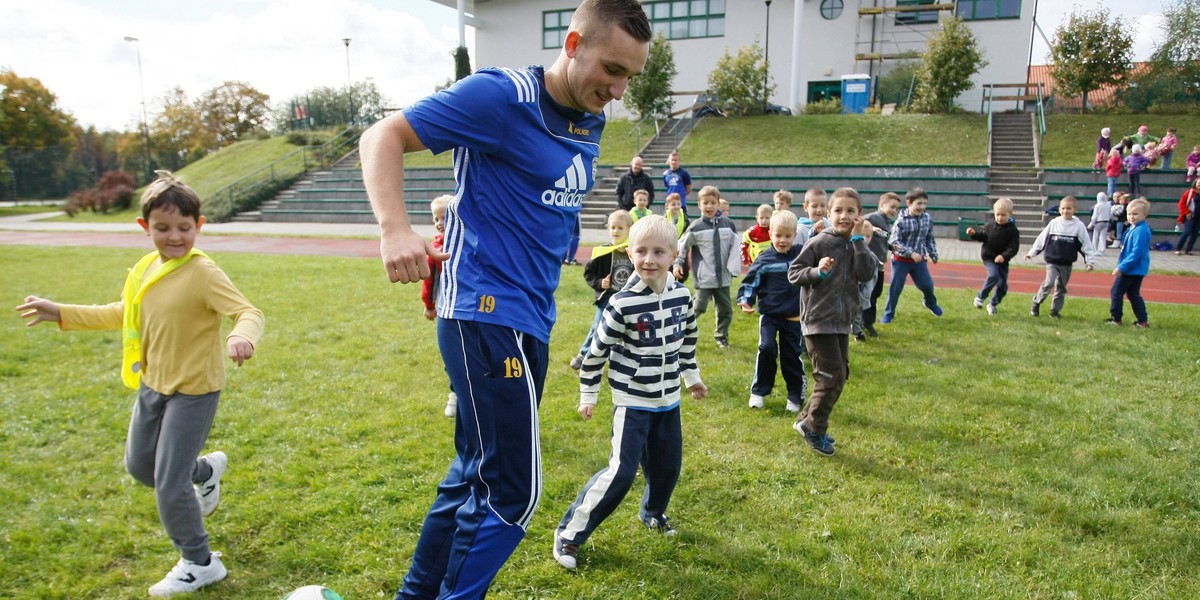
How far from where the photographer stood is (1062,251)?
9.63 m

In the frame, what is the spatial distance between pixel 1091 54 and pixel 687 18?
1831 cm

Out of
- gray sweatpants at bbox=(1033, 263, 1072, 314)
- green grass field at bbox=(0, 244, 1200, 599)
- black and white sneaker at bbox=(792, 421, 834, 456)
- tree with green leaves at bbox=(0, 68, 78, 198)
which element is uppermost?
tree with green leaves at bbox=(0, 68, 78, 198)

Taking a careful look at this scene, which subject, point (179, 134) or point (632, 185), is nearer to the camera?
point (632, 185)

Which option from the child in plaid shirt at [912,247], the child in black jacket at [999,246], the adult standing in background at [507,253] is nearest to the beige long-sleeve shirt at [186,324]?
the adult standing in background at [507,253]

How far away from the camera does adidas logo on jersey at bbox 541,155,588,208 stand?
2.37 metres

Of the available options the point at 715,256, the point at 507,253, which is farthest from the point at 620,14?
the point at 715,256

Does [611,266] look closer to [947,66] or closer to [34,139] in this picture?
[947,66]

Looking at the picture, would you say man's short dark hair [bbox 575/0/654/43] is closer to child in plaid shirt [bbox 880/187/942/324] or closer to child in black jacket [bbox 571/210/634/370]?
child in black jacket [bbox 571/210/634/370]

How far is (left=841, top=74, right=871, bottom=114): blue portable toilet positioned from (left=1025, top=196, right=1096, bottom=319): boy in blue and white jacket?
24408 millimetres

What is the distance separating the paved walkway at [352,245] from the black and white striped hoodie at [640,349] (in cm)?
1023

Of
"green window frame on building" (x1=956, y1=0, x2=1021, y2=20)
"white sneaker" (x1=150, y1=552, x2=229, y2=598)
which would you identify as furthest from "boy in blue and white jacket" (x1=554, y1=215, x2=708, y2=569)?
"green window frame on building" (x1=956, y1=0, x2=1021, y2=20)

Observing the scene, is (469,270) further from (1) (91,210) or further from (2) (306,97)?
(2) (306,97)

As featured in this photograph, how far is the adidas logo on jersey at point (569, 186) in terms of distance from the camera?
237cm

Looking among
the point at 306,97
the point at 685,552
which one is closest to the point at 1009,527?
the point at 685,552
